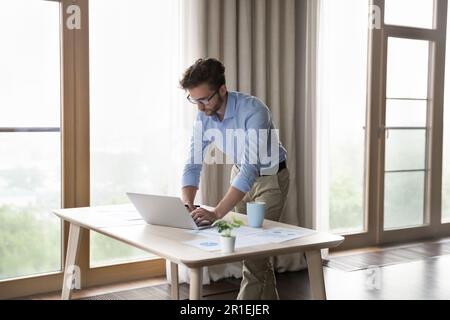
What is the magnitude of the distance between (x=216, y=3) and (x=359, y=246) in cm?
241

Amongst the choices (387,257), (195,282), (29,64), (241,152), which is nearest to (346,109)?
(387,257)

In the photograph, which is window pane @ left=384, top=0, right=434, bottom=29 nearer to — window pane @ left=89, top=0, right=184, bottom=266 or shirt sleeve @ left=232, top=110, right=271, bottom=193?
window pane @ left=89, top=0, right=184, bottom=266

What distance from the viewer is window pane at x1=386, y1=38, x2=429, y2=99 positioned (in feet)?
17.7

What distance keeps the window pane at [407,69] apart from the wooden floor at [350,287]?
65.5 inches

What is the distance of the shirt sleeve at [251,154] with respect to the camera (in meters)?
2.77

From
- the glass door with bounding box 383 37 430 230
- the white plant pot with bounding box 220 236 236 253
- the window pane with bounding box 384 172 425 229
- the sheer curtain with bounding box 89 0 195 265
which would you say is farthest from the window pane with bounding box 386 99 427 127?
the white plant pot with bounding box 220 236 236 253

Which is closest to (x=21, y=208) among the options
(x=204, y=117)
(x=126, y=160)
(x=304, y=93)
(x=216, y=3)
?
(x=126, y=160)

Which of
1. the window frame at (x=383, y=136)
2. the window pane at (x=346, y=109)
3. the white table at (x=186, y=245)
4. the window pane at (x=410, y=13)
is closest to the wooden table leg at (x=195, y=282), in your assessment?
the white table at (x=186, y=245)

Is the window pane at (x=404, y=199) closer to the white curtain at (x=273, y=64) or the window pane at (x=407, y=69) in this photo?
the window pane at (x=407, y=69)

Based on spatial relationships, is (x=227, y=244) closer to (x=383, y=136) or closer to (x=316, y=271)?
(x=316, y=271)

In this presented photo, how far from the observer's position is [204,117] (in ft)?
10.0

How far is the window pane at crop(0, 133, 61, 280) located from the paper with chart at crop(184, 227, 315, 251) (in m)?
1.65
